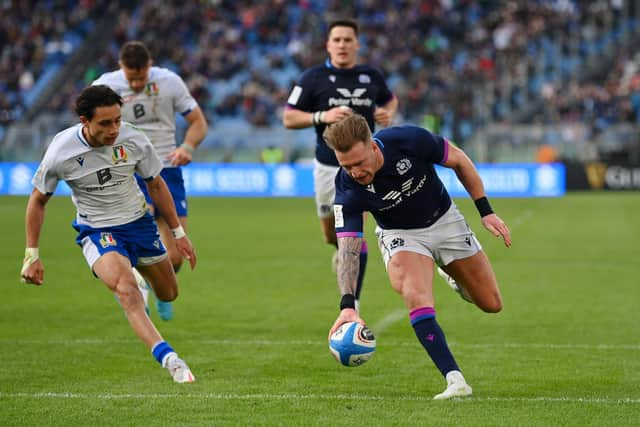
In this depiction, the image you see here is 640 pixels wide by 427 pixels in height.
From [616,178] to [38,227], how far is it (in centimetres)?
2853

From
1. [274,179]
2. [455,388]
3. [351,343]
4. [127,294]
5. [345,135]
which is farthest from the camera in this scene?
[274,179]

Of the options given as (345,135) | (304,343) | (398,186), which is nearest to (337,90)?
(304,343)

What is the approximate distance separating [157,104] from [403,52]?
93.6ft

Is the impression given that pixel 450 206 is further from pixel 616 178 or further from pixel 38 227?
pixel 616 178

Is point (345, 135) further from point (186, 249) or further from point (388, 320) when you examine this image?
point (388, 320)

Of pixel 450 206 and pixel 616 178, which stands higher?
pixel 450 206

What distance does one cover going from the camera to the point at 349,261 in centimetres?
693

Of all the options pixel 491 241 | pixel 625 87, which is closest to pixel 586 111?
pixel 625 87

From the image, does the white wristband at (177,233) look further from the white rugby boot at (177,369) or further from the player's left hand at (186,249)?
the white rugby boot at (177,369)

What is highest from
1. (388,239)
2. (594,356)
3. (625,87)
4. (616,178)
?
(388,239)

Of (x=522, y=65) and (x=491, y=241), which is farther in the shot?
(x=522, y=65)

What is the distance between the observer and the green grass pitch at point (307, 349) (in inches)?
260

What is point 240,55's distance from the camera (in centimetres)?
3997

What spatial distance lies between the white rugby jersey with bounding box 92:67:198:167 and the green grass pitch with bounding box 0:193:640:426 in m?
1.84
